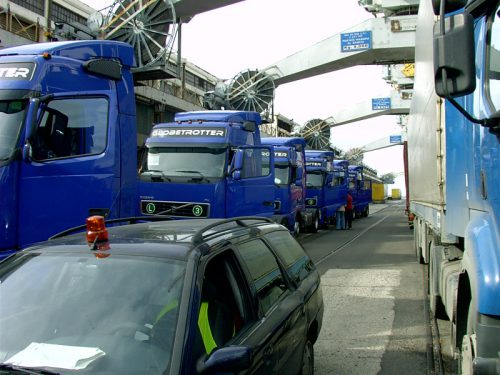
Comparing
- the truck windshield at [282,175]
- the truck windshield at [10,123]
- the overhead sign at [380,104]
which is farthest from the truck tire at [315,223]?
the overhead sign at [380,104]

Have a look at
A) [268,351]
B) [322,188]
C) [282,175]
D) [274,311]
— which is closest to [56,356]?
[268,351]

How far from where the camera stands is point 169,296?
2.55m

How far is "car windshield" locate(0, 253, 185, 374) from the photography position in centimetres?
233

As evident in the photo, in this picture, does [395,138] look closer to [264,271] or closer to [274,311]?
[264,271]

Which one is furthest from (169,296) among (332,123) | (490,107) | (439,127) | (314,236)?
(332,123)

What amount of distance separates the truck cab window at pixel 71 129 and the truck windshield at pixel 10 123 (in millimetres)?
221

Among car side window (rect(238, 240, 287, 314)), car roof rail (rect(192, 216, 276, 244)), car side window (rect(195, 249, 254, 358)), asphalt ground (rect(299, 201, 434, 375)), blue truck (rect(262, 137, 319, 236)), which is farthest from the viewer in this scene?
blue truck (rect(262, 137, 319, 236))

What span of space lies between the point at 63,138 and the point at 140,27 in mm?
10446

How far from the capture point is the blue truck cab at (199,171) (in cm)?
932

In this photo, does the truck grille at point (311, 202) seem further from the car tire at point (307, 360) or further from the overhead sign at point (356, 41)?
the car tire at point (307, 360)

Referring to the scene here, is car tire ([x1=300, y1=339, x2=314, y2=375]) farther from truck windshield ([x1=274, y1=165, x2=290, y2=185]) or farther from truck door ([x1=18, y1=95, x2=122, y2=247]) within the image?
truck windshield ([x1=274, y1=165, x2=290, y2=185])

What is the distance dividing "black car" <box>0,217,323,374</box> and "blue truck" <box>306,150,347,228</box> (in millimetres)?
17108

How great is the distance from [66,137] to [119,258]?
3907 millimetres

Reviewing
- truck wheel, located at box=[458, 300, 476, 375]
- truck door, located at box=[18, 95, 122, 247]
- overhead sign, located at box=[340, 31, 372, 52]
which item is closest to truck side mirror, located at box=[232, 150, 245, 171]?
truck door, located at box=[18, 95, 122, 247]
